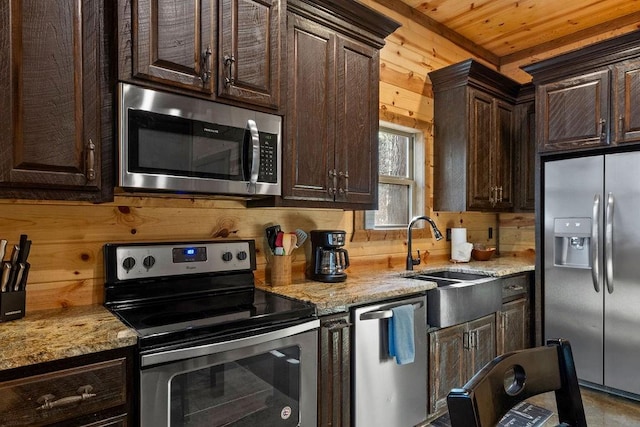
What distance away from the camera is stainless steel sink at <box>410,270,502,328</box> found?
2299 mm

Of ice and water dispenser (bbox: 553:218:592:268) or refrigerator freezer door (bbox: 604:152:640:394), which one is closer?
refrigerator freezer door (bbox: 604:152:640:394)

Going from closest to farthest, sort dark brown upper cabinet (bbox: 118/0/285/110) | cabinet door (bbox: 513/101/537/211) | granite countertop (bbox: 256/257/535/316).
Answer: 1. dark brown upper cabinet (bbox: 118/0/285/110)
2. granite countertop (bbox: 256/257/535/316)
3. cabinet door (bbox: 513/101/537/211)

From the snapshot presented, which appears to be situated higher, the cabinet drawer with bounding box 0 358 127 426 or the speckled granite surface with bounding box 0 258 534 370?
the speckled granite surface with bounding box 0 258 534 370

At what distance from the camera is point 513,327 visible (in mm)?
2982

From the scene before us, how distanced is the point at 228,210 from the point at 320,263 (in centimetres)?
61

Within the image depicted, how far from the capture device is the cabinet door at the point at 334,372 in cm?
180

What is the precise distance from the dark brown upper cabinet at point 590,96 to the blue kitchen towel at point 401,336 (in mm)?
1916

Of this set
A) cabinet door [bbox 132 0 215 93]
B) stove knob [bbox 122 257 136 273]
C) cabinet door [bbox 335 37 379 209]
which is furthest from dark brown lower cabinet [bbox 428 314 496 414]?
cabinet door [bbox 132 0 215 93]

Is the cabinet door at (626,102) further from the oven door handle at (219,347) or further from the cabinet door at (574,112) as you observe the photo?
the oven door handle at (219,347)

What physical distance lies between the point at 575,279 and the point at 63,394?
10.3 ft

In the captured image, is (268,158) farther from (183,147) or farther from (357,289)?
(357,289)

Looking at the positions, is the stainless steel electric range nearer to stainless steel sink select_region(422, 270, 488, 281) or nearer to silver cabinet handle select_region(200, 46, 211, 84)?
silver cabinet handle select_region(200, 46, 211, 84)

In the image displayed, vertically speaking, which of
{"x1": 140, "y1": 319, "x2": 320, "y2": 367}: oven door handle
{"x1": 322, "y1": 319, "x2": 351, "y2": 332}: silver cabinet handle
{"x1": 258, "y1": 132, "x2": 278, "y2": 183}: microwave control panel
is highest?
{"x1": 258, "y1": 132, "x2": 278, "y2": 183}: microwave control panel

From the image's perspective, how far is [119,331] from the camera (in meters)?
1.32
